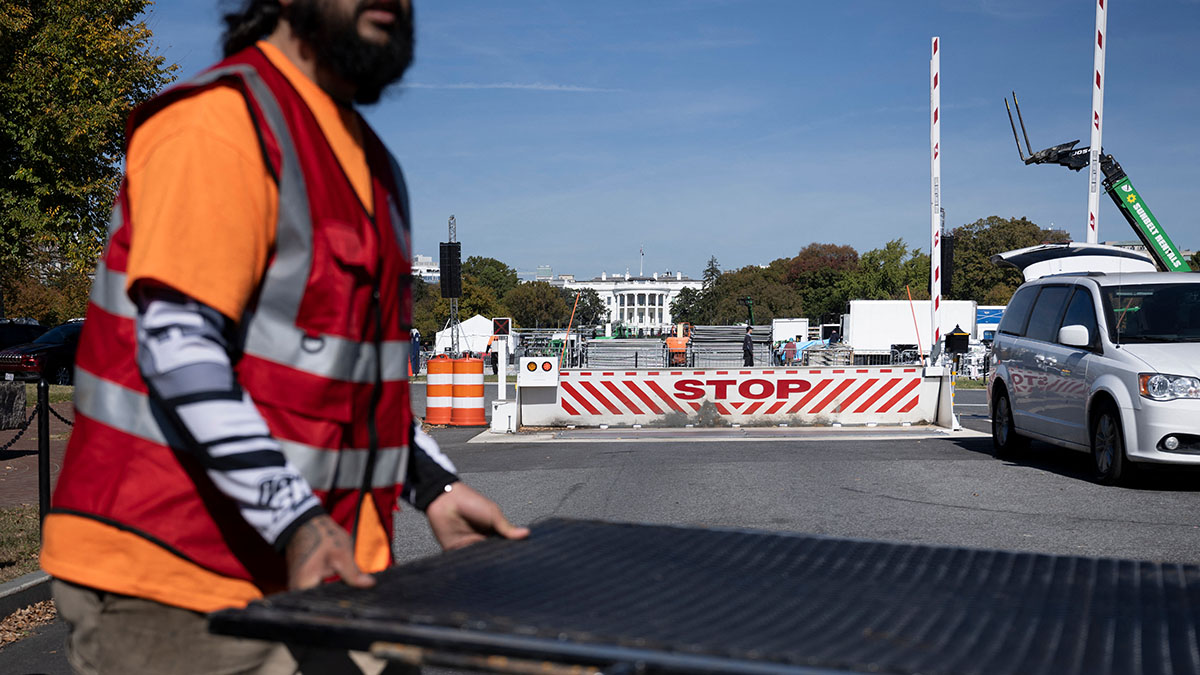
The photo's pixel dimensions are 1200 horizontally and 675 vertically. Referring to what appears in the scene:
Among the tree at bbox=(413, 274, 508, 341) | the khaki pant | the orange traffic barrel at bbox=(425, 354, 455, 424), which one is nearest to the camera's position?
the khaki pant

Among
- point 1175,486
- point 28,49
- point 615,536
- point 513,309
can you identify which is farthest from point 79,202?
Answer: point 513,309

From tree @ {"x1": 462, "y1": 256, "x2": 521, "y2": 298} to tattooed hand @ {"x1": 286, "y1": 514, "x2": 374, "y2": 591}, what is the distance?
15418 cm

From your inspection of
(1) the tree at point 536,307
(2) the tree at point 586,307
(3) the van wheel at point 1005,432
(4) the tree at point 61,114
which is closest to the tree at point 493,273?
(2) the tree at point 586,307

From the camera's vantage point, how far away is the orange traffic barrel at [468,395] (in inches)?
659

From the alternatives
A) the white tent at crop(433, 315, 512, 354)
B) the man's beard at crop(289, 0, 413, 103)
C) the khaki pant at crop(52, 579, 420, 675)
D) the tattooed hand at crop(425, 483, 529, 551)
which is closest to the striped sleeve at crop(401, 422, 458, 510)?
the tattooed hand at crop(425, 483, 529, 551)

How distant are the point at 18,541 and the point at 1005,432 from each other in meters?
9.51

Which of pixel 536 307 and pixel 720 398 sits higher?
pixel 536 307

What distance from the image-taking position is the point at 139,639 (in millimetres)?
1635

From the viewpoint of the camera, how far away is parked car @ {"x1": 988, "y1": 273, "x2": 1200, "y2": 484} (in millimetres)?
8883

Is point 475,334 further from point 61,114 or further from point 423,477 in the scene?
point 423,477

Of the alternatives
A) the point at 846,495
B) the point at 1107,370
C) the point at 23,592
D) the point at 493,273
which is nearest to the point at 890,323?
the point at 1107,370

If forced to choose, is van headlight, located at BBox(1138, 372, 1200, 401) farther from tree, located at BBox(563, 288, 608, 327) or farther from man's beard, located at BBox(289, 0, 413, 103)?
tree, located at BBox(563, 288, 608, 327)

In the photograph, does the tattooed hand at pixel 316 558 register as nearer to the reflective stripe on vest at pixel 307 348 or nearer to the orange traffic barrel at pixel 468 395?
the reflective stripe on vest at pixel 307 348

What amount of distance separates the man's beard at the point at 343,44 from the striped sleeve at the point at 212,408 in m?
0.50
